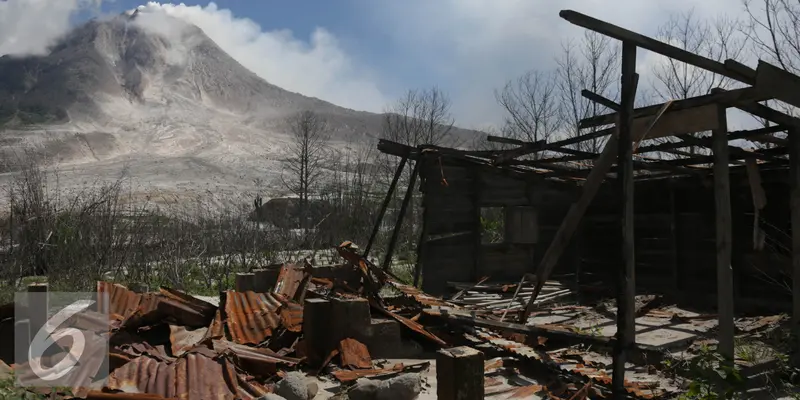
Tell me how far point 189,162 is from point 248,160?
17.1ft

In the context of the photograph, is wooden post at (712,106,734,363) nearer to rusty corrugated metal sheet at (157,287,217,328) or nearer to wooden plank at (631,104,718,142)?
wooden plank at (631,104,718,142)

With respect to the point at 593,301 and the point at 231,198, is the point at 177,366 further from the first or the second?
the point at 231,198

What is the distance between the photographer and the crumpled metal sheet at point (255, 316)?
6.22 metres

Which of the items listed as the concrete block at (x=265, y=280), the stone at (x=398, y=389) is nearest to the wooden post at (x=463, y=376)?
the stone at (x=398, y=389)

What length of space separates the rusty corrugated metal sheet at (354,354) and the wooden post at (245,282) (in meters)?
3.34

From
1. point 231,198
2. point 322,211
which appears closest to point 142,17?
point 231,198

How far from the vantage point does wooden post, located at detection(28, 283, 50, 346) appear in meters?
5.66

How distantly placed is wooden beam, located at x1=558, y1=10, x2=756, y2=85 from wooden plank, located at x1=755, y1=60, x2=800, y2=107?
83mm

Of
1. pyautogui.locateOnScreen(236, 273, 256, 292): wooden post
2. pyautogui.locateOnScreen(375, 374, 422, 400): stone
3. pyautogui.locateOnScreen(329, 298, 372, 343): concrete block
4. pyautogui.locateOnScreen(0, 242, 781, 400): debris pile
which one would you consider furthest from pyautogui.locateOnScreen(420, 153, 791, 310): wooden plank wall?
pyautogui.locateOnScreen(375, 374, 422, 400): stone

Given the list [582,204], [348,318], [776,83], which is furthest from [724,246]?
[348,318]

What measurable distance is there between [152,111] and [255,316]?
64121 millimetres

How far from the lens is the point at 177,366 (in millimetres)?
4945

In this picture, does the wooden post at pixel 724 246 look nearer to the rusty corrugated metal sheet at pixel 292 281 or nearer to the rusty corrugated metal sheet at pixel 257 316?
the rusty corrugated metal sheet at pixel 257 316

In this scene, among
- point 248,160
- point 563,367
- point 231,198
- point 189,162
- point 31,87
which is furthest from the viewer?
point 31,87
